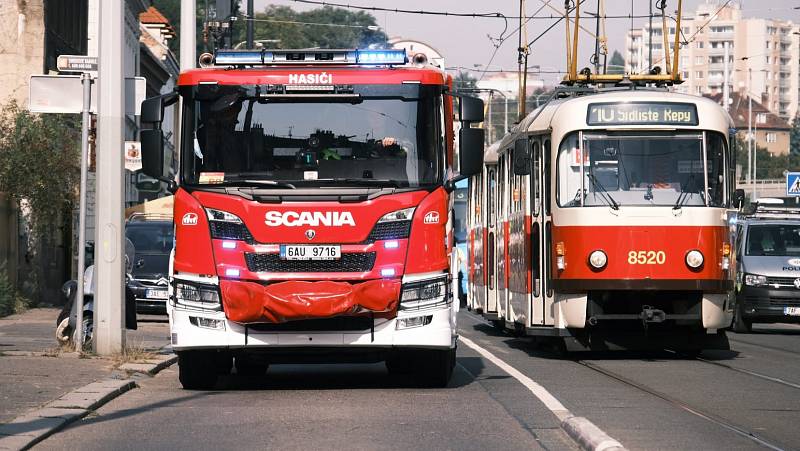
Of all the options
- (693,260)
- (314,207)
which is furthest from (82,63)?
(693,260)

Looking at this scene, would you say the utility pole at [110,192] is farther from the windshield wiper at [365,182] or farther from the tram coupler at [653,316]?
the tram coupler at [653,316]

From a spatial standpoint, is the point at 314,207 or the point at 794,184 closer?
the point at 314,207

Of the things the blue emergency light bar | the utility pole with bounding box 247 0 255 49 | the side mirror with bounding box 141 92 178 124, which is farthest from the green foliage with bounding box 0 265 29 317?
the side mirror with bounding box 141 92 178 124

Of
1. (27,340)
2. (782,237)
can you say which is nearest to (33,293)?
(27,340)

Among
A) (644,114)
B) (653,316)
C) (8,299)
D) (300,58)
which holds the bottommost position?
(8,299)

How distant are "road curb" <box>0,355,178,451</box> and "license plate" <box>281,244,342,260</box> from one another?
6.14ft

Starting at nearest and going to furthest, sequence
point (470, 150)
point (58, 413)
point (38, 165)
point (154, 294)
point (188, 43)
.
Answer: point (58, 413)
point (470, 150)
point (188, 43)
point (154, 294)
point (38, 165)

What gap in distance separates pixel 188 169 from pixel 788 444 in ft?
19.5

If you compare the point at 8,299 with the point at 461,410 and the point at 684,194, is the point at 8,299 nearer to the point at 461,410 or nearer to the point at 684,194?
the point at 684,194

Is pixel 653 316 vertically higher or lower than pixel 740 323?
higher

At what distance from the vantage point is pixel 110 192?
54.4 feet

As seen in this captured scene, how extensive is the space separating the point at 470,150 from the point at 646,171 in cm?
515

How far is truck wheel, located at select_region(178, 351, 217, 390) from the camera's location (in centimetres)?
1370

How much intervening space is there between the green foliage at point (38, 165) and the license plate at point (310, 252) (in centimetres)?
1959
